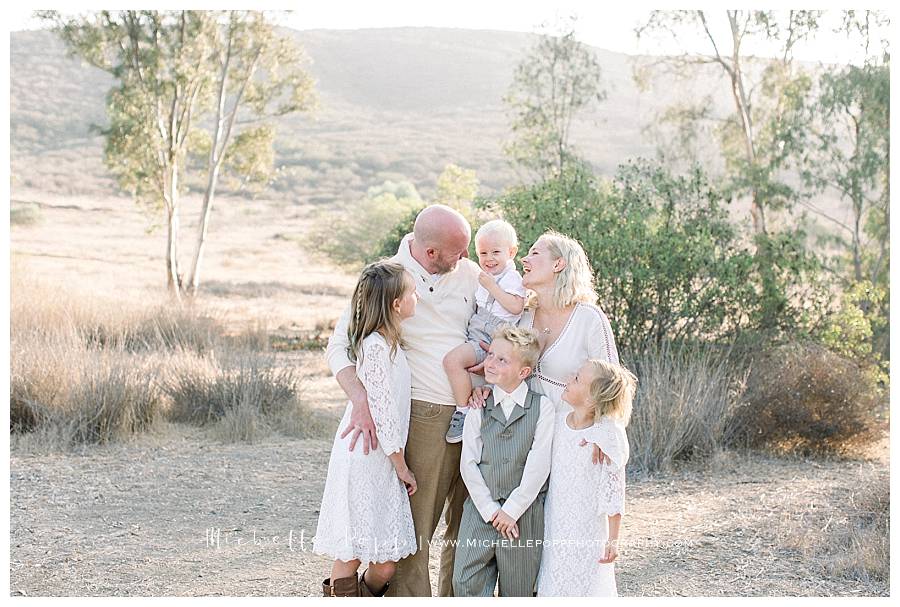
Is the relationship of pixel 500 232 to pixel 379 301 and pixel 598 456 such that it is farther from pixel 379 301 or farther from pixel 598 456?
pixel 598 456

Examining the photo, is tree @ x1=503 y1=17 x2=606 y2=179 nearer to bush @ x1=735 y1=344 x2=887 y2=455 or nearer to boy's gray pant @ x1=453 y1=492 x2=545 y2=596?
bush @ x1=735 y1=344 x2=887 y2=455

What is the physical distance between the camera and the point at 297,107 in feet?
57.2

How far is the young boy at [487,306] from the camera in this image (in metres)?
3.39

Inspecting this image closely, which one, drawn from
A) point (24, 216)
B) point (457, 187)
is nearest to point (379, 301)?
point (457, 187)

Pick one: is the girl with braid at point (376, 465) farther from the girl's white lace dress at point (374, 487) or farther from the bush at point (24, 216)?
the bush at point (24, 216)

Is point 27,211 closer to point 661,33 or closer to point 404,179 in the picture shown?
point 404,179

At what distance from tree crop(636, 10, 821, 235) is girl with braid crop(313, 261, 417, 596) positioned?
9765mm

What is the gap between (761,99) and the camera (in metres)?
16.3

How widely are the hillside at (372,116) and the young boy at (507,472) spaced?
35.7m

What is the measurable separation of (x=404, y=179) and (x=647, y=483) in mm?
46119

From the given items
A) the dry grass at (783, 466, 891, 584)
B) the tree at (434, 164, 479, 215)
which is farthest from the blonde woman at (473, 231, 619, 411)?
the tree at (434, 164, 479, 215)

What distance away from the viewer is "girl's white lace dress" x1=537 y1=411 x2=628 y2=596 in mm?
3326

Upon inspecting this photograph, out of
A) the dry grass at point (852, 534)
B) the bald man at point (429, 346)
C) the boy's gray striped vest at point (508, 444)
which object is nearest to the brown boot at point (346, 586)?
the bald man at point (429, 346)

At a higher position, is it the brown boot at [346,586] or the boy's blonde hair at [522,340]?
the boy's blonde hair at [522,340]
